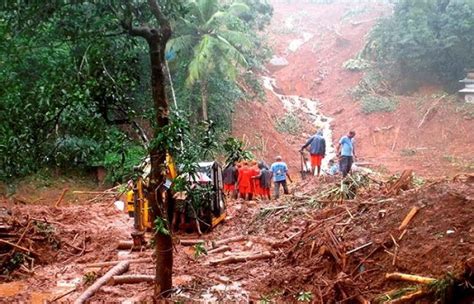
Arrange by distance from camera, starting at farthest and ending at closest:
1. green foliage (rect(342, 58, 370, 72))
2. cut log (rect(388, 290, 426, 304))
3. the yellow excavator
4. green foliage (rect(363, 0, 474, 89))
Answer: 1. green foliage (rect(342, 58, 370, 72))
2. green foliage (rect(363, 0, 474, 89))
3. the yellow excavator
4. cut log (rect(388, 290, 426, 304))

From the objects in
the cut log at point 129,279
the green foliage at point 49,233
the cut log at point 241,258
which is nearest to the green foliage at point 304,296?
the cut log at point 241,258

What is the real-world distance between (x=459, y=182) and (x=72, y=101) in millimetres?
6468

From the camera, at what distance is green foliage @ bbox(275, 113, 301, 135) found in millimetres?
30703

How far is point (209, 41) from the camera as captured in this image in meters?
21.5

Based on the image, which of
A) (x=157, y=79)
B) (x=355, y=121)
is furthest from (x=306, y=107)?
(x=157, y=79)

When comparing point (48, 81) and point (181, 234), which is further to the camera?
point (181, 234)

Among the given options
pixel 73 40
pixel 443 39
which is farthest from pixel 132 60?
pixel 443 39

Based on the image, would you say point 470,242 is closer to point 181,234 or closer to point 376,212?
point 376,212

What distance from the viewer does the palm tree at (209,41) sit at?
2167cm

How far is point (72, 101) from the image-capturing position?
5758 mm

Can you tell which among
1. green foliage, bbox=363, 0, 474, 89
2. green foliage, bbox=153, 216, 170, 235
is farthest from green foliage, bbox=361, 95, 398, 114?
green foliage, bbox=153, 216, 170, 235

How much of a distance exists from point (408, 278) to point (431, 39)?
24.8 m

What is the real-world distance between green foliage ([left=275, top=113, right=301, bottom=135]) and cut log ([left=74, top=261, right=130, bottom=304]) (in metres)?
21.8

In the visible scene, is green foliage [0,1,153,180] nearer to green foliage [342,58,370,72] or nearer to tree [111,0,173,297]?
tree [111,0,173,297]
